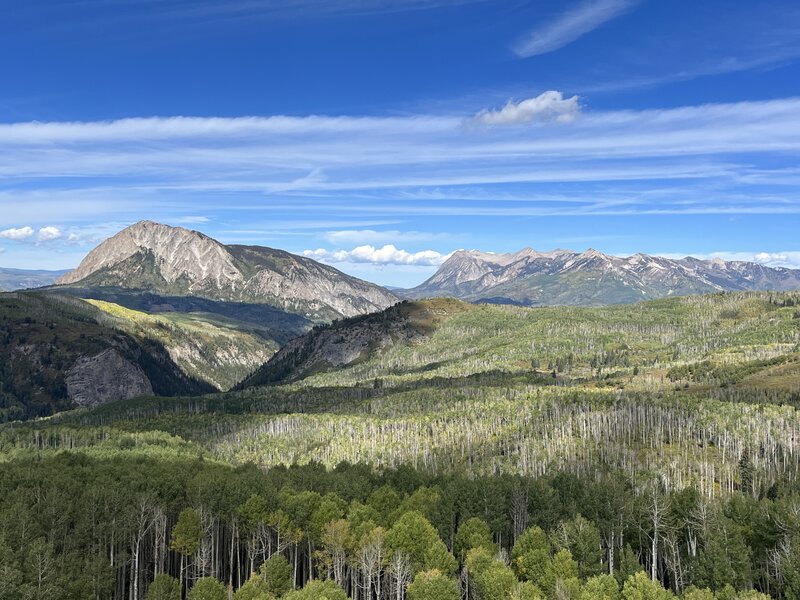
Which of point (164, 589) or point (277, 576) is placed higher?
point (164, 589)

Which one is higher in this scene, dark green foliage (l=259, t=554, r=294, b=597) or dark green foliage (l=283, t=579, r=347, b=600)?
dark green foliage (l=283, t=579, r=347, b=600)

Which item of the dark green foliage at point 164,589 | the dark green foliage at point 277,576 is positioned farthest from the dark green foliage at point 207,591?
the dark green foliage at point 277,576

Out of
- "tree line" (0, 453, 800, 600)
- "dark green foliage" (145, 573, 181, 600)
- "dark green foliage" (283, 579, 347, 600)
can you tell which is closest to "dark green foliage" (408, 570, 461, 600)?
"tree line" (0, 453, 800, 600)

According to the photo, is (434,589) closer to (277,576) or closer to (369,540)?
(369,540)

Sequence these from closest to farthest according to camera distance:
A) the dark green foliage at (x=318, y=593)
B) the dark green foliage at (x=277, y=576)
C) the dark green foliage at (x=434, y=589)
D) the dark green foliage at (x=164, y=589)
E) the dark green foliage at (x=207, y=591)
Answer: the dark green foliage at (x=318, y=593)
the dark green foliage at (x=434, y=589)
the dark green foliage at (x=207, y=591)
the dark green foliage at (x=164, y=589)
the dark green foliage at (x=277, y=576)

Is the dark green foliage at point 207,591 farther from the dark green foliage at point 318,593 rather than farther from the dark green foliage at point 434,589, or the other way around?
the dark green foliage at point 434,589

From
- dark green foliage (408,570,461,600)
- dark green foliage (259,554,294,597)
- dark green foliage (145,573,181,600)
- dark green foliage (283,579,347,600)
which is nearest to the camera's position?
dark green foliage (283,579,347,600)

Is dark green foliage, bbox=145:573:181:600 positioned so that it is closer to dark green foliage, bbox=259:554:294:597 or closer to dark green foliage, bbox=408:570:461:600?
dark green foliage, bbox=259:554:294:597

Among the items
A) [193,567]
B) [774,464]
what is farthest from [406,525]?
[774,464]

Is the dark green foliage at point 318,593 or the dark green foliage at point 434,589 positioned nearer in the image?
the dark green foliage at point 318,593

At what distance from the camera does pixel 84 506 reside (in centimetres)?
8812

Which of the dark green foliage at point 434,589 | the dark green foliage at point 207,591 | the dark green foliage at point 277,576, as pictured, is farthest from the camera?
the dark green foliage at point 277,576

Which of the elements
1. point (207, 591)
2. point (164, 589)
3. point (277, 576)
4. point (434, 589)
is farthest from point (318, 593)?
point (164, 589)

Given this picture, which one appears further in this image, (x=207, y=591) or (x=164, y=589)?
(x=164, y=589)
